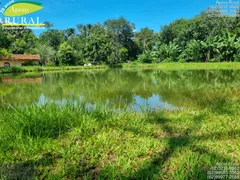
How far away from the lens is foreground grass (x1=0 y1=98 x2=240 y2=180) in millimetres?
2152

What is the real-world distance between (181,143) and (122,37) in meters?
49.9

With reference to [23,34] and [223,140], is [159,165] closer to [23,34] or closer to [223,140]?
[223,140]

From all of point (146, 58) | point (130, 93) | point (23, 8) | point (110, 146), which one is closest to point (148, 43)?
point (146, 58)

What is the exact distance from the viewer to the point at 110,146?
8.86 feet

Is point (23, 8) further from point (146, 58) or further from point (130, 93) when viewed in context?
point (146, 58)

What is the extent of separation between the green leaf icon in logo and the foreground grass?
16633 millimetres

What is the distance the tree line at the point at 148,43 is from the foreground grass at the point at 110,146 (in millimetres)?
26462

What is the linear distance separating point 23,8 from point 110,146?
19223 mm

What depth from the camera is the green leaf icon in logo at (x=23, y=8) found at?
17650 mm

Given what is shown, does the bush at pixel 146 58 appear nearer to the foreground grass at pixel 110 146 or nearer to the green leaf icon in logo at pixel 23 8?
the green leaf icon in logo at pixel 23 8

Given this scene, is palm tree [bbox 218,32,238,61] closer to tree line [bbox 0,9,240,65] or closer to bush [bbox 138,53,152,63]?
tree line [bbox 0,9,240,65]

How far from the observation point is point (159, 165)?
224 cm

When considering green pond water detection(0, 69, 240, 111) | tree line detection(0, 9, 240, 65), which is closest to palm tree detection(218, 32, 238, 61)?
tree line detection(0, 9, 240, 65)

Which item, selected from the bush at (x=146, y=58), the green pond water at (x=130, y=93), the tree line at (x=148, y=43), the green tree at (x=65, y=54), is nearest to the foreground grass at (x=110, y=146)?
the green pond water at (x=130, y=93)
